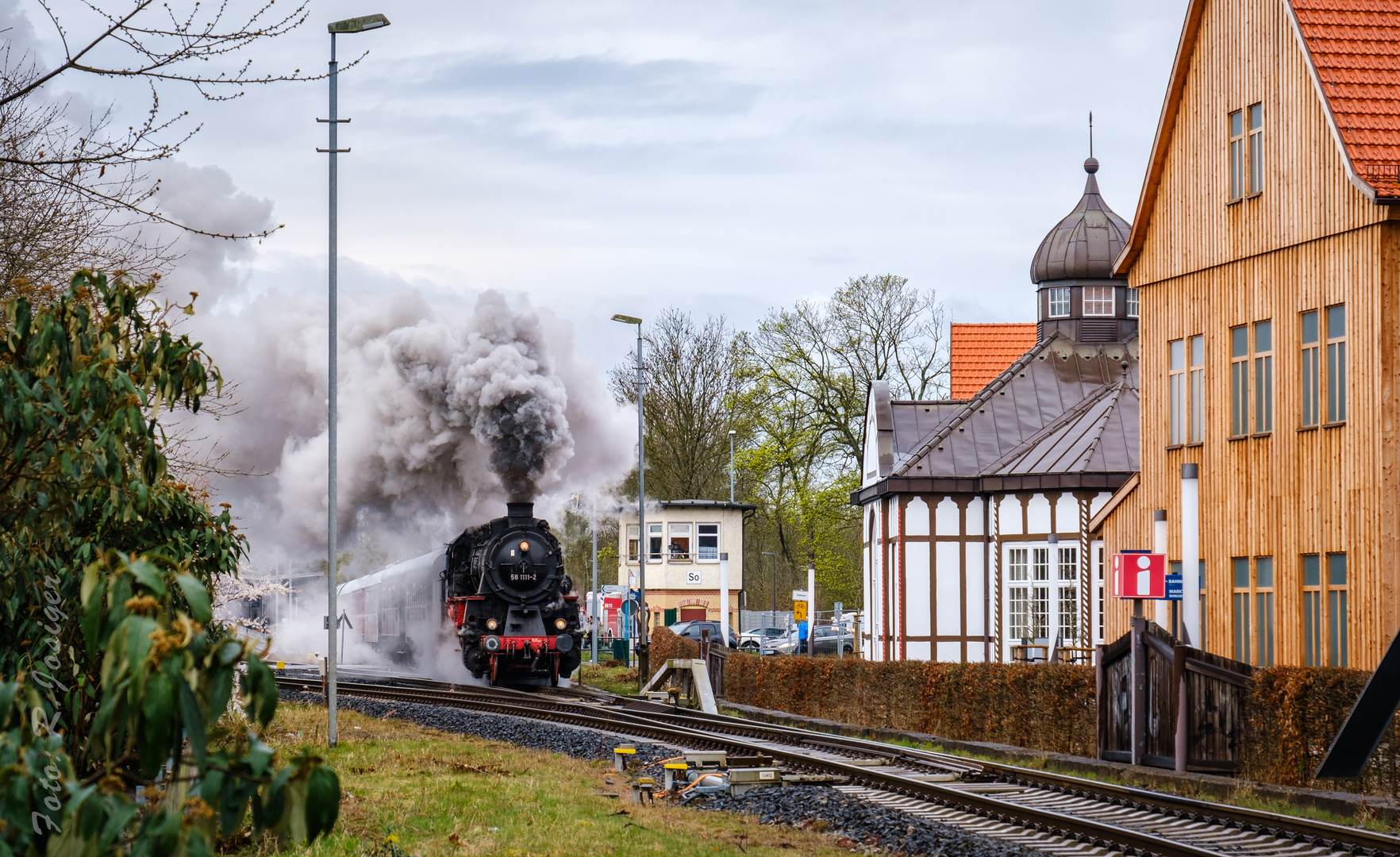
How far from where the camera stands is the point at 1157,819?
463 inches

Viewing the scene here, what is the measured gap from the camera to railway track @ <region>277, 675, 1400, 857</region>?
10344 mm

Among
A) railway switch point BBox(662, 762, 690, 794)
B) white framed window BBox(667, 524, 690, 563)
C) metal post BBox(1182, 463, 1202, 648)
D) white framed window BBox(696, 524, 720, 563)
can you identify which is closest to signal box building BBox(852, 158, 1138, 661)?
metal post BBox(1182, 463, 1202, 648)

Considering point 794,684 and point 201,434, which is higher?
point 201,434

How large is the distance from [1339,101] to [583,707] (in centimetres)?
1460

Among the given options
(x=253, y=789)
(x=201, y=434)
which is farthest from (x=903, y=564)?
(x=253, y=789)

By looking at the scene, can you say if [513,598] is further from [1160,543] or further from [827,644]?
[827,644]

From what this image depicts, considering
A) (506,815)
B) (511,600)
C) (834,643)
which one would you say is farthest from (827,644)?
(506,815)

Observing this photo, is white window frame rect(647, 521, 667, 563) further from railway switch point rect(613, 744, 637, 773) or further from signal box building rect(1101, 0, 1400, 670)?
railway switch point rect(613, 744, 637, 773)

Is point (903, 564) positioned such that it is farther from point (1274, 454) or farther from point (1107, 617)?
point (1274, 454)

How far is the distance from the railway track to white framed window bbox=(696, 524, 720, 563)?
31.3 m

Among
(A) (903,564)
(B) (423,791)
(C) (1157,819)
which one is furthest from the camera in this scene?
(A) (903,564)

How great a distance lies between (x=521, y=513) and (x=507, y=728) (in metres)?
9.66

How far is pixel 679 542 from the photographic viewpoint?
53.6 metres

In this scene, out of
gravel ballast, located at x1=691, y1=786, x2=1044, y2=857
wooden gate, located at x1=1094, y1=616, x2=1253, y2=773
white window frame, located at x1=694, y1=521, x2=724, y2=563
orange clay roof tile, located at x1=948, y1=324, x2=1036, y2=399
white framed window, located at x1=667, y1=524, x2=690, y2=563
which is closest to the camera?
gravel ballast, located at x1=691, y1=786, x2=1044, y2=857
